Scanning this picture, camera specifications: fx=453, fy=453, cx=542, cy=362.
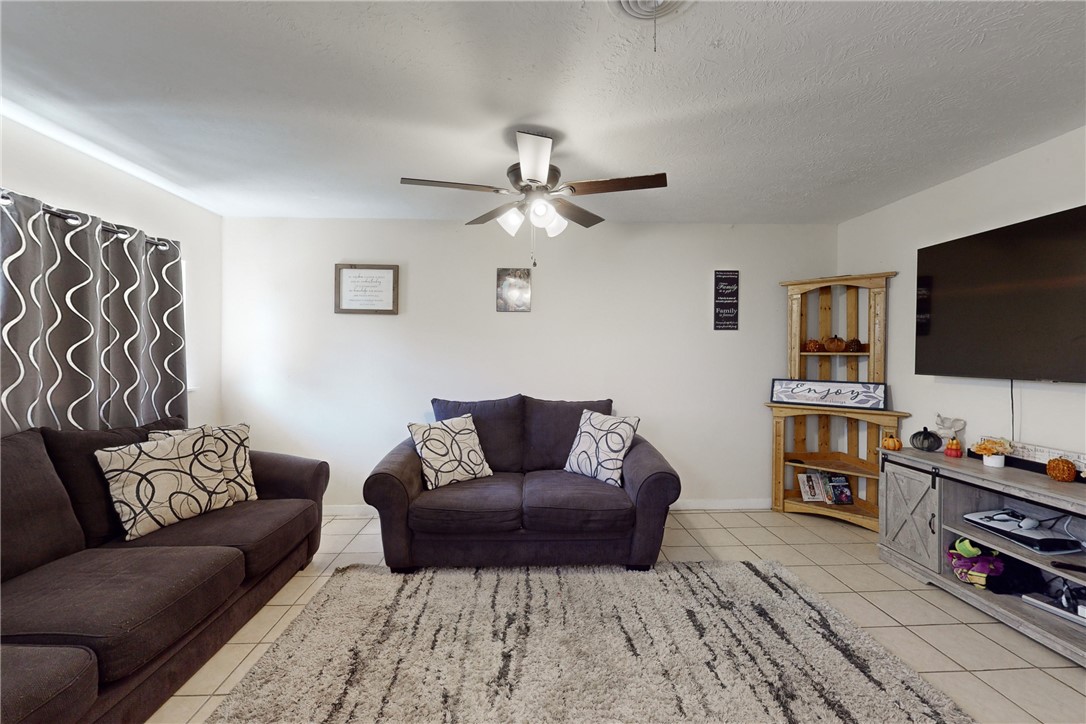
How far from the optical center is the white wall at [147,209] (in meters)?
2.22

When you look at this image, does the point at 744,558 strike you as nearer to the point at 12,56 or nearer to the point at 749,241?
the point at 749,241

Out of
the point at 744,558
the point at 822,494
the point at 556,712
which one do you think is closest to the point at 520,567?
the point at 556,712

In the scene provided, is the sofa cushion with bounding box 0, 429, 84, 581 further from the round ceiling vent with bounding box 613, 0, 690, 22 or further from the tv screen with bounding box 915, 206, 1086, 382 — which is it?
the tv screen with bounding box 915, 206, 1086, 382

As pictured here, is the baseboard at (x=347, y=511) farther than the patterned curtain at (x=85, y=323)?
Yes

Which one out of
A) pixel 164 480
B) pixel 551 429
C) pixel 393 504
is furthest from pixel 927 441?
pixel 164 480

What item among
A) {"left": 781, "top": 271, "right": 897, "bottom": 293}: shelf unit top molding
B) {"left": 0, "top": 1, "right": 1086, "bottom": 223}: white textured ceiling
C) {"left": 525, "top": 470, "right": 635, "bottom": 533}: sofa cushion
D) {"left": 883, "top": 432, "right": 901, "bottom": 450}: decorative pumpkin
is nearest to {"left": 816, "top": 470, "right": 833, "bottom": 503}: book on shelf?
{"left": 883, "top": 432, "right": 901, "bottom": 450}: decorative pumpkin

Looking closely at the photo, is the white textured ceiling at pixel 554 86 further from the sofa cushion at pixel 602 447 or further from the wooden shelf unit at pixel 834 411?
the sofa cushion at pixel 602 447

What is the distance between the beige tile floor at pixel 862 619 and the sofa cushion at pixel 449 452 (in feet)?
2.14

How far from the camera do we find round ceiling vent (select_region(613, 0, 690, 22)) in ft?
4.60

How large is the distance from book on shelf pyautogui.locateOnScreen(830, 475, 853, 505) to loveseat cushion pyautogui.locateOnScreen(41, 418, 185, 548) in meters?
4.46

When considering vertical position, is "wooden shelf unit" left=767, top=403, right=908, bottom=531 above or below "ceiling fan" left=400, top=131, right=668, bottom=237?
below

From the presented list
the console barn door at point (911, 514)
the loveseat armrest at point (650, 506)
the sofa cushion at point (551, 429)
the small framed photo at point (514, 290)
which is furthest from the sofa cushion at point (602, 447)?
the console barn door at point (911, 514)

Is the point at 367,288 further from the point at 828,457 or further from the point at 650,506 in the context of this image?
the point at 828,457

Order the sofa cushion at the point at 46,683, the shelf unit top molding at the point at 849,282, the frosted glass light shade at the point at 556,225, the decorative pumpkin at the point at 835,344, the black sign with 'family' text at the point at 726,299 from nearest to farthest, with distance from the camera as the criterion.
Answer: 1. the sofa cushion at the point at 46,683
2. the frosted glass light shade at the point at 556,225
3. the shelf unit top molding at the point at 849,282
4. the decorative pumpkin at the point at 835,344
5. the black sign with 'family' text at the point at 726,299
